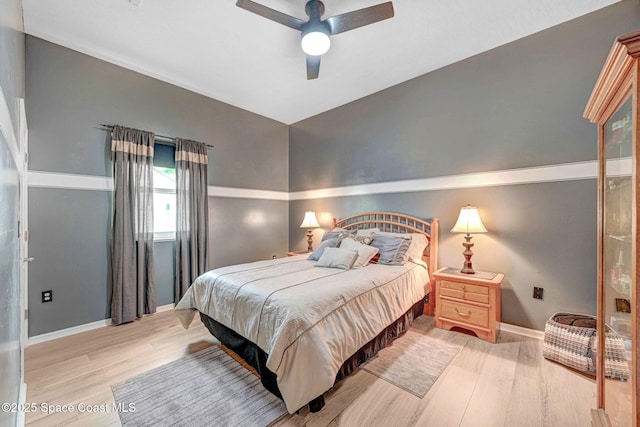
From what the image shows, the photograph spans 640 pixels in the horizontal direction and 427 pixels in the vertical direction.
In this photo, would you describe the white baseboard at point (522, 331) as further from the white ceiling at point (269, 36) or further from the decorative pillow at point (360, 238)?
the white ceiling at point (269, 36)

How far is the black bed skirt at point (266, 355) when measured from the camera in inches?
68.6

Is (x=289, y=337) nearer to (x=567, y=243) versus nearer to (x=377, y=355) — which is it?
(x=377, y=355)

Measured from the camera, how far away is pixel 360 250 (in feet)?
9.64

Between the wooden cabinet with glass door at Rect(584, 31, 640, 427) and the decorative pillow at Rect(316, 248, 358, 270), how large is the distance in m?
1.80

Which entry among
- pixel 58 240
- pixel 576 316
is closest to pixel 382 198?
pixel 576 316

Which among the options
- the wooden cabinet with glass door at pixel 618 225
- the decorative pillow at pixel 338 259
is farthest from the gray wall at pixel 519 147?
the wooden cabinet with glass door at pixel 618 225

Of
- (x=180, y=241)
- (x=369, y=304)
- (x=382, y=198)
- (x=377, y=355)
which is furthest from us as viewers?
(x=382, y=198)

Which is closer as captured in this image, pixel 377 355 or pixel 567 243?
pixel 377 355

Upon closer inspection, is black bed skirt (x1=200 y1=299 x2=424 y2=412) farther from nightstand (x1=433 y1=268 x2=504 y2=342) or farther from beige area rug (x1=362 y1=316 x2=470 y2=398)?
nightstand (x1=433 y1=268 x2=504 y2=342)

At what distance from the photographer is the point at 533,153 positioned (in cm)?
258

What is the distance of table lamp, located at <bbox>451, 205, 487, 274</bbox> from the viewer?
265cm

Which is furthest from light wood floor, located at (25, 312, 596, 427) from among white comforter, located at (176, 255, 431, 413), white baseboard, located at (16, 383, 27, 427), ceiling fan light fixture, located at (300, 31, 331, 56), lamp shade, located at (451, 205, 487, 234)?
ceiling fan light fixture, located at (300, 31, 331, 56)

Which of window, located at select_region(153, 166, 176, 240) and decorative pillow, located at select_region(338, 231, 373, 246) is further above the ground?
window, located at select_region(153, 166, 176, 240)

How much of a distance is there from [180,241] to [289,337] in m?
2.57
